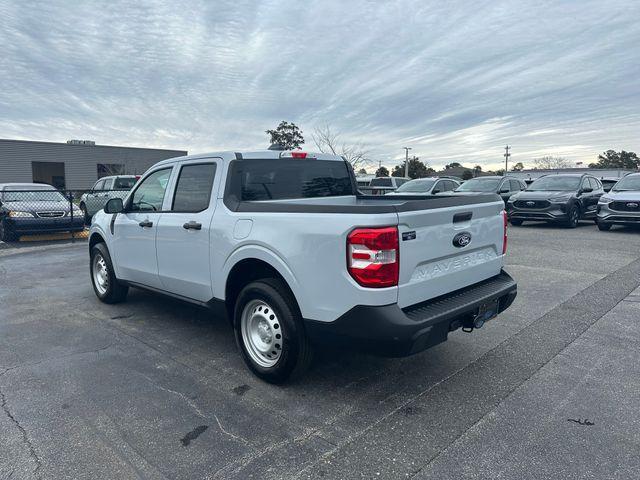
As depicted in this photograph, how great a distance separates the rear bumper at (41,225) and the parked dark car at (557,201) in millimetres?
13318

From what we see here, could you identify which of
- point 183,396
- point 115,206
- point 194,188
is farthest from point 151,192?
point 183,396

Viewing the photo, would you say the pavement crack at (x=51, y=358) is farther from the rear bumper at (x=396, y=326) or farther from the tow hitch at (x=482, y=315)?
the tow hitch at (x=482, y=315)

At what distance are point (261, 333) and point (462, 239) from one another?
177cm

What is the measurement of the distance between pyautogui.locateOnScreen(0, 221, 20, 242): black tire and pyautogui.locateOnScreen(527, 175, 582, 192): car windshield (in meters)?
15.6

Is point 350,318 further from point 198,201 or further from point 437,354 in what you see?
point 198,201

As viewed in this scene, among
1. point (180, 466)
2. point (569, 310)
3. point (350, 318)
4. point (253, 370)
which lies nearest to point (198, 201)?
point (253, 370)

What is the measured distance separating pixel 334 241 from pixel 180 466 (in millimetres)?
1629

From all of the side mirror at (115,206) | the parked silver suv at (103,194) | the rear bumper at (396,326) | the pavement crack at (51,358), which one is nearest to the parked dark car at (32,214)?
the parked silver suv at (103,194)

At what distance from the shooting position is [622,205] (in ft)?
40.9

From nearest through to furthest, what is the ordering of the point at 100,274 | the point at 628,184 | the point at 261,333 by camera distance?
1. the point at 261,333
2. the point at 100,274
3. the point at 628,184

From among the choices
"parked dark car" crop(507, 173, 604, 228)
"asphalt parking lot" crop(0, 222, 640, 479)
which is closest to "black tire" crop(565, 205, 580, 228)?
"parked dark car" crop(507, 173, 604, 228)

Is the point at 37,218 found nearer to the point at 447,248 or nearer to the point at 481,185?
the point at 447,248

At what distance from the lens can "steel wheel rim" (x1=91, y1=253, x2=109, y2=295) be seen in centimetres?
616

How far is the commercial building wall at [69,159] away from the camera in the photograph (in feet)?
142
